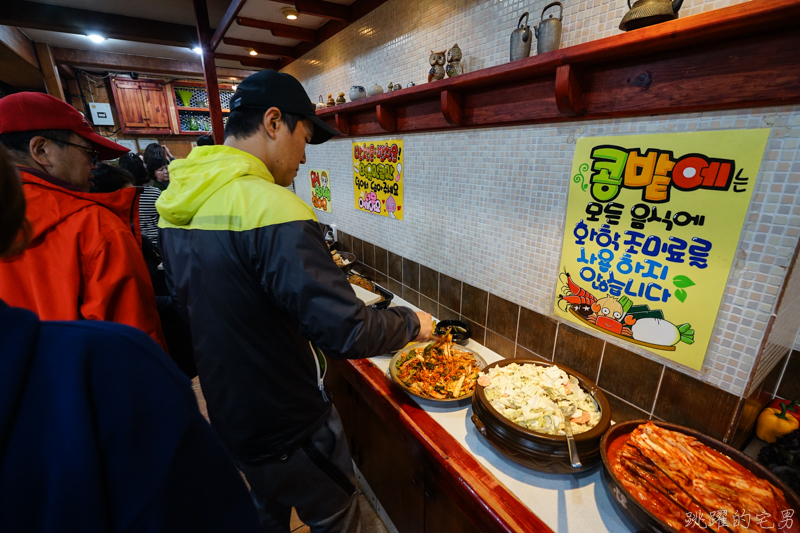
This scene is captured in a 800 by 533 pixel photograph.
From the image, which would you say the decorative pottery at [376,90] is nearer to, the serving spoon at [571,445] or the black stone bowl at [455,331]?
the black stone bowl at [455,331]

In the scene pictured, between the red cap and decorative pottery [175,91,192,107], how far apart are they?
6795 millimetres

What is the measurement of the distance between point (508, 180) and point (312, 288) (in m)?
1.12

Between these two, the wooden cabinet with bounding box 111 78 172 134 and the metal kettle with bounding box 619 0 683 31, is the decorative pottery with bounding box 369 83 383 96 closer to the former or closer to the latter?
the metal kettle with bounding box 619 0 683 31

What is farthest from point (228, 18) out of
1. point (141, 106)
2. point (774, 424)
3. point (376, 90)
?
point (141, 106)

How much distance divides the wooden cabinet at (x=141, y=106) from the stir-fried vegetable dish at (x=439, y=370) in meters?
7.62

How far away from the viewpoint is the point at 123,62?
16.9 feet

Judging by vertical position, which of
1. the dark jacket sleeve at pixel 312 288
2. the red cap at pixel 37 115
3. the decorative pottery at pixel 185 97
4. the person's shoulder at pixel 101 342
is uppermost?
the decorative pottery at pixel 185 97

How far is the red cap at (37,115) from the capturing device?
1.36 meters

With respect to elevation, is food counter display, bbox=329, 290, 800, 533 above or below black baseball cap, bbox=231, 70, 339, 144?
below

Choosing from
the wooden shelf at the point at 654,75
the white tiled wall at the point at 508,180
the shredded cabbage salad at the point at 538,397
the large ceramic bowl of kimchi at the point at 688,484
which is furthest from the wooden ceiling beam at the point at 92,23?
the large ceramic bowl of kimchi at the point at 688,484

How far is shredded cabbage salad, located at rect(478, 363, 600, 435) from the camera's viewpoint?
4.15 feet

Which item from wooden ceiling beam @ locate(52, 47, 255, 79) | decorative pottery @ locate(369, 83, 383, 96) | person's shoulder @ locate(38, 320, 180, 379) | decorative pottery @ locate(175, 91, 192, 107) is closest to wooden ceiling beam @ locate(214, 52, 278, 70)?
wooden ceiling beam @ locate(52, 47, 255, 79)

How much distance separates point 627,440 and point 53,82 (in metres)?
7.45

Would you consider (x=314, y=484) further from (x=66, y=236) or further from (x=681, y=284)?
(x=681, y=284)
